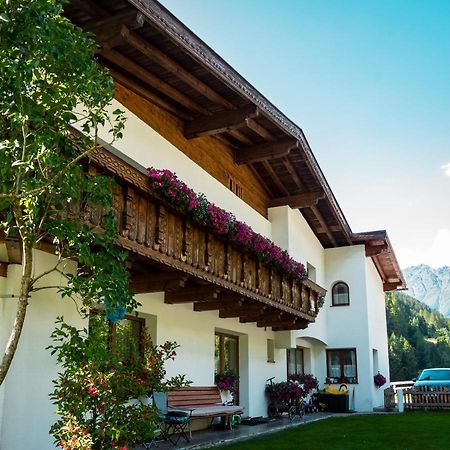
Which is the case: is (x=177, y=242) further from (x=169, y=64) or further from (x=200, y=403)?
(x=200, y=403)

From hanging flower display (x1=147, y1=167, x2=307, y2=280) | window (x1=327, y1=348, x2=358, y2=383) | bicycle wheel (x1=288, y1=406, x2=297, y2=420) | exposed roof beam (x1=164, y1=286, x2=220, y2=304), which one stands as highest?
hanging flower display (x1=147, y1=167, x2=307, y2=280)

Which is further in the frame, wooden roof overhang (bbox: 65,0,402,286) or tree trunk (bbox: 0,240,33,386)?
wooden roof overhang (bbox: 65,0,402,286)

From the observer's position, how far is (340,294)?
72.9 ft

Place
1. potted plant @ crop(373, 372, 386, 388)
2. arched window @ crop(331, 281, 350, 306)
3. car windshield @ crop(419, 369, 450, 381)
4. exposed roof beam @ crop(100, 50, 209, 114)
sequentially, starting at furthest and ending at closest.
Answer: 1. car windshield @ crop(419, 369, 450, 381)
2. arched window @ crop(331, 281, 350, 306)
3. potted plant @ crop(373, 372, 386, 388)
4. exposed roof beam @ crop(100, 50, 209, 114)

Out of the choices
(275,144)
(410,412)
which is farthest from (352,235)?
(275,144)

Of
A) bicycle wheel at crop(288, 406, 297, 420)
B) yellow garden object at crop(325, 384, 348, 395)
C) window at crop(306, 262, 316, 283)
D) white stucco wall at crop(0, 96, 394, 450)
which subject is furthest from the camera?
window at crop(306, 262, 316, 283)

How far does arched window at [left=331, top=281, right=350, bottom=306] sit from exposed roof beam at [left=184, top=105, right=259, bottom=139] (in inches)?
447

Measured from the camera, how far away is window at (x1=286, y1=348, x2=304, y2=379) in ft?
64.0

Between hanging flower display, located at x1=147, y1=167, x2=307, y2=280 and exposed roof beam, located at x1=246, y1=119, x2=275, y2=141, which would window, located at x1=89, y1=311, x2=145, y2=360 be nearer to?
hanging flower display, located at x1=147, y1=167, x2=307, y2=280

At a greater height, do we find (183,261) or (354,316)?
(354,316)

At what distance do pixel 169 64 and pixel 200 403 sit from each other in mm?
6622

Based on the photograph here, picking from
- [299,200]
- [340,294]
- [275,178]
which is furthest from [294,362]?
[275,178]

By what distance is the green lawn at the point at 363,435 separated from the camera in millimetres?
10859

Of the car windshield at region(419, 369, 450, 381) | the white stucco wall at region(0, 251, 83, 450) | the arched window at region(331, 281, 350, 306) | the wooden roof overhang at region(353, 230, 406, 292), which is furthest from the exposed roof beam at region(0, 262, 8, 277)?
the car windshield at region(419, 369, 450, 381)
